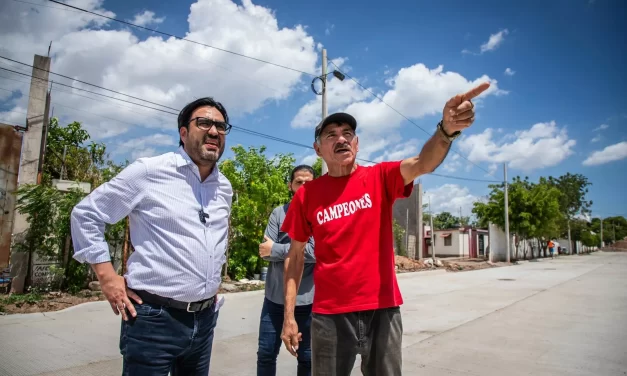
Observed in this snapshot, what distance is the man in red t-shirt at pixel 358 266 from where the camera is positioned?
208cm

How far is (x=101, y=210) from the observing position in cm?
197

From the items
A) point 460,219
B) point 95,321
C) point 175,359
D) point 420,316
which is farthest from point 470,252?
point 175,359

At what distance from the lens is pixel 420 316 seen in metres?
7.29

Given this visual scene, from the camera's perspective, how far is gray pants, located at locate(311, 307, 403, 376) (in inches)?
82.4

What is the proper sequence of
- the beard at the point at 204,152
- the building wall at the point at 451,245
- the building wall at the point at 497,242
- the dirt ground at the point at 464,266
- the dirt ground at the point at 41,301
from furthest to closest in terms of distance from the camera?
the building wall at the point at 451,245, the building wall at the point at 497,242, the dirt ground at the point at 464,266, the dirt ground at the point at 41,301, the beard at the point at 204,152

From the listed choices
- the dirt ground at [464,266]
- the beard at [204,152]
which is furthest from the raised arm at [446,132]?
the dirt ground at [464,266]

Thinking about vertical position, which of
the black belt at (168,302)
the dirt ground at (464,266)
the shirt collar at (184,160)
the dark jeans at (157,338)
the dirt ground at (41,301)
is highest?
the shirt collar at (184,160)

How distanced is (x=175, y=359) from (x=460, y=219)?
6869 centimetres

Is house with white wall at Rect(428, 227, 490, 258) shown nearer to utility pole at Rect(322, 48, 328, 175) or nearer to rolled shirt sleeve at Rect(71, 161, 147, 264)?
utility pole at Rect(322, 48, 328, 175)

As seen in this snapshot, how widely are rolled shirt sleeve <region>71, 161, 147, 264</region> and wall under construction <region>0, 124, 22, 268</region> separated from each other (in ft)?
25.7

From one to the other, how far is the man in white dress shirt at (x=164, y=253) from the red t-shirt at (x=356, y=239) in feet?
1.95

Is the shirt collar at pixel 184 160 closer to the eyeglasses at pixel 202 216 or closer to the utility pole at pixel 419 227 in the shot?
the eyeglasses at pixel 202 216

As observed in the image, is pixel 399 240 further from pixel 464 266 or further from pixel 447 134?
pixel 447 134

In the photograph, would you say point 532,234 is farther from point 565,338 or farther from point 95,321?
point 95,321
